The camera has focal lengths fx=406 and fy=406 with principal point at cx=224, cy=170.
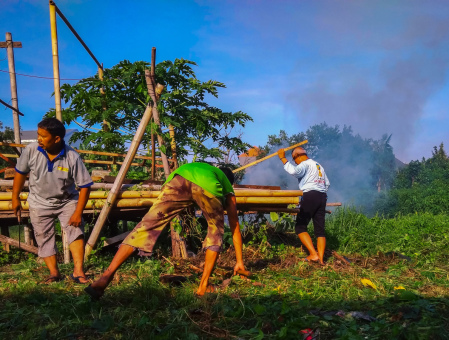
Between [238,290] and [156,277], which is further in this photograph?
[156,277]

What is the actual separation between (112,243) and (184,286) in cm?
240

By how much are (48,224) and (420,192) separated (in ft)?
86.1

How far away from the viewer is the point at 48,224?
4840 mm

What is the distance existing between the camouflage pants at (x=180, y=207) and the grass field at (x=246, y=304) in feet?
1.77

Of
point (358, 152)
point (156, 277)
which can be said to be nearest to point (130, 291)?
point (156, 277)

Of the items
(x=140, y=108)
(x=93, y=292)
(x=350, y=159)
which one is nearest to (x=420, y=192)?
(x=350, y=159)

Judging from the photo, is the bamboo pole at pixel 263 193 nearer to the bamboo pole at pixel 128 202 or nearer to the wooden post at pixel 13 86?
the bamboo pole at pixel 128 202

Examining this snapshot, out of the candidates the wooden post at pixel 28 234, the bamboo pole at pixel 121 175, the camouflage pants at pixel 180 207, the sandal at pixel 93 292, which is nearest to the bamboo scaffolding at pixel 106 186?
the bamboo pole at pixel 121 175

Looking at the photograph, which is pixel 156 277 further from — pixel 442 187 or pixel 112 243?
pixel 442 187

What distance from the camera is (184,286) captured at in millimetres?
4352

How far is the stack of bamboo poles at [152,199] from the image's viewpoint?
584cm

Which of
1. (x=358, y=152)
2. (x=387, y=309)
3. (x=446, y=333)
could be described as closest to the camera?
(x=446, y=333)

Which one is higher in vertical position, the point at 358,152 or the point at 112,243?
the point at 358,152

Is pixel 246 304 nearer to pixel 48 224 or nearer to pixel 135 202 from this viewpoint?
pixel 48 224
